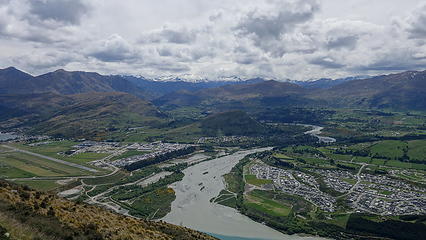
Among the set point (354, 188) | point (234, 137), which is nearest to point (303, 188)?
point (354, 188)

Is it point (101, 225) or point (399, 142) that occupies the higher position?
point (101, 225)

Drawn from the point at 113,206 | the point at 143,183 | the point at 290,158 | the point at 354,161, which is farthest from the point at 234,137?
the point at 113,206

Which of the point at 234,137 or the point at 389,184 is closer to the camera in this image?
the point at 389,184

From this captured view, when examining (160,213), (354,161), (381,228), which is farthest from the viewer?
(354,161)

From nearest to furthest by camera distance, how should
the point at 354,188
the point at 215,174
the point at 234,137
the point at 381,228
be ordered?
the point at 381,228 < the point at 354,188 < the point at 215,174 < the point at 234,137

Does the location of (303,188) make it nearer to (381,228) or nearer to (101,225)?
(381,228)

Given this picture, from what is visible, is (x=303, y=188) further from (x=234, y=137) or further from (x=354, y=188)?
(x=234, y=137)
